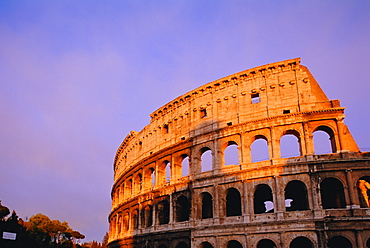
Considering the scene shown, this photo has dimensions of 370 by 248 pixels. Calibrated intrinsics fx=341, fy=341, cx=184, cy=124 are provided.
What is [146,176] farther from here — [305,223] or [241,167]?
[305,223]

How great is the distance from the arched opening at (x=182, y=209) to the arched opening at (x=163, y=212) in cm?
150

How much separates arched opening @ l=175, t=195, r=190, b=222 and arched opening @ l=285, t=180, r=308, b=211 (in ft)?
25.9

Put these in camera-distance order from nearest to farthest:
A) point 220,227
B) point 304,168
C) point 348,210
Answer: point 348,210, point 304,168, point 220,227

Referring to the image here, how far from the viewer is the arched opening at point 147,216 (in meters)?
30.0

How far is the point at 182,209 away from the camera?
2784 cm

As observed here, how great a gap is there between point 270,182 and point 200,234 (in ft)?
20.7

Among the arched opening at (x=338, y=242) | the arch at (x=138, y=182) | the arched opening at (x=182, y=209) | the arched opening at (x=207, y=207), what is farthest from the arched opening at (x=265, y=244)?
the arch at (x=138, y=182)

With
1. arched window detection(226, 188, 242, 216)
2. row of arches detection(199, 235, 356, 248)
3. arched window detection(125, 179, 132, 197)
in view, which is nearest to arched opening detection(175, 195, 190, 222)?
arched window detection(226, 188, 242, 216)

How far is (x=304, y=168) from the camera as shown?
22000 millimetres

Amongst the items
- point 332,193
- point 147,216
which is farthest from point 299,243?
point 147,216

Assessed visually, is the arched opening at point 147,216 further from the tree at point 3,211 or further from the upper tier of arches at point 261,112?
the tree at point 3,211

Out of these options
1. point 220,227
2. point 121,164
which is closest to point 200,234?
point 220,227

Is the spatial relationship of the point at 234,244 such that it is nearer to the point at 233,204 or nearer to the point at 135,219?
the point at 233,204

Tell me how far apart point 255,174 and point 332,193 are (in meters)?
5.60
